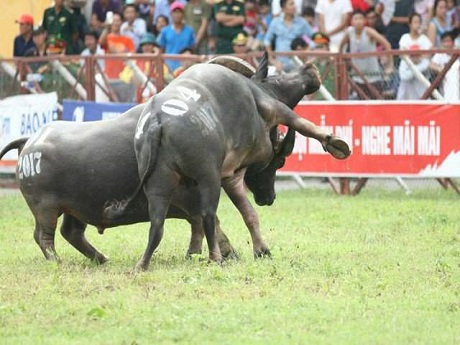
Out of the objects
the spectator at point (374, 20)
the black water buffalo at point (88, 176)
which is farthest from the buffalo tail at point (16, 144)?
the spectator at point (374, 20)

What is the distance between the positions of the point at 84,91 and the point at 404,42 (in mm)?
4715

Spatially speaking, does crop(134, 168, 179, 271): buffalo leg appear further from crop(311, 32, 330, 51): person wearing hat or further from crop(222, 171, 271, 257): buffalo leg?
A: crop(311, 32, 330, 51): person wearing hat

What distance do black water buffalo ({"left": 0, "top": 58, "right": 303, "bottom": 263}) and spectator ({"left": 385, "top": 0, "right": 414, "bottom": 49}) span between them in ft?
31.3

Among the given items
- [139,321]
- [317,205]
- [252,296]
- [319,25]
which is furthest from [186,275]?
[319,25]

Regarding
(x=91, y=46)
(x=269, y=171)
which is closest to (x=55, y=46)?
(x=91, y=46)

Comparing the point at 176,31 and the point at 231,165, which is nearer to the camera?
the point at 231,165

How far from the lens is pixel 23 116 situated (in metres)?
20.2

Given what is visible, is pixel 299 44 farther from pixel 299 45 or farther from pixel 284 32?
pixel 284 32

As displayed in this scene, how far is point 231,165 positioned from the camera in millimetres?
10883

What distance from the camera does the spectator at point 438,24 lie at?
20.1 metres

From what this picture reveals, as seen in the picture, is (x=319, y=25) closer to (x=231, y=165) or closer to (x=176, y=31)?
(x=176, y=31)

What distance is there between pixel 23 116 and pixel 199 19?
12.2 ft

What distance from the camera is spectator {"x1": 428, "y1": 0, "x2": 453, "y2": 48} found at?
20.1m

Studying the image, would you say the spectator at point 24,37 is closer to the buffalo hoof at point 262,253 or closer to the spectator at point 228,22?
the spectator at point 228,22
